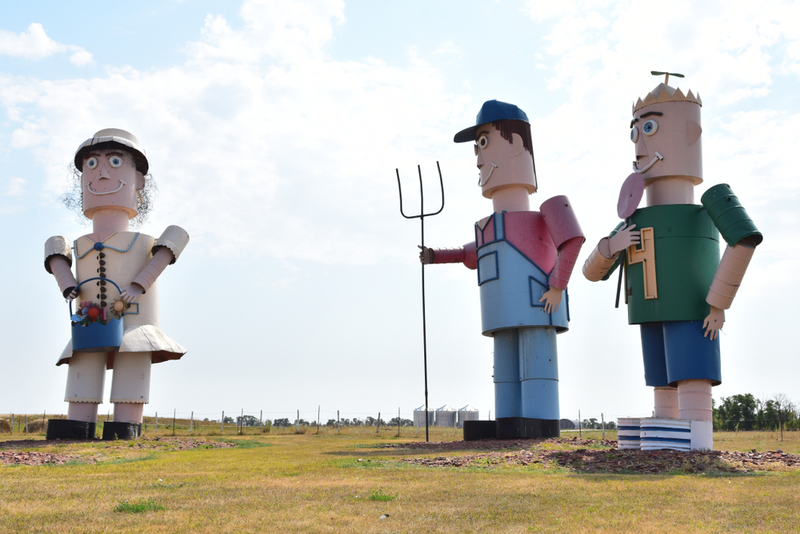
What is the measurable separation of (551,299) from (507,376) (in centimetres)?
196

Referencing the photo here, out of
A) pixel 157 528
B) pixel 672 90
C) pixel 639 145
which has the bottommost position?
pixel 157 528

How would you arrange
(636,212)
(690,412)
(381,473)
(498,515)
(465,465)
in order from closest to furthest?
(498,515) < (381,473) < (465,465) < (690,412) < (636,212)

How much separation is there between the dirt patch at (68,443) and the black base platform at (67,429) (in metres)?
0.48

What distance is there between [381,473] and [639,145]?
6872 millimetres

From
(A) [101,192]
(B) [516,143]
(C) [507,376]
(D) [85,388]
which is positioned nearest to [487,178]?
(B) [516,143]

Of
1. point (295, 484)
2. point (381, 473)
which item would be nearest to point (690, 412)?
point (381, 473)

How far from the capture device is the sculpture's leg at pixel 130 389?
15.8 m

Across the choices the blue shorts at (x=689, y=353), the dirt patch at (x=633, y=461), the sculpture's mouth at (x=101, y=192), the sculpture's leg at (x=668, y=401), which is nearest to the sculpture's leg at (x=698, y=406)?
the blue shorts at (x=689, y=353)

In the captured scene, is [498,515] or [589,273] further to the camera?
[589,273]

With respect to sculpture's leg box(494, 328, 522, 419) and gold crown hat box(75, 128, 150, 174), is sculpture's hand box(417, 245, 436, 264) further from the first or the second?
gold crown hat box(75, 128, 150, 174)

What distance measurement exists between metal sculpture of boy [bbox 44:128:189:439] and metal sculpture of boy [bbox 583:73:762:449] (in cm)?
951

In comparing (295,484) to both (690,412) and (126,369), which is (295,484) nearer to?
(690,412)

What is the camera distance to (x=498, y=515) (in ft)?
17.7

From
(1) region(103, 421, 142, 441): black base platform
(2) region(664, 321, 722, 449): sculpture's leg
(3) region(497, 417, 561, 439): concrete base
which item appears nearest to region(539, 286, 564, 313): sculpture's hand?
(3) region(497, 417, 561, 439): concrete base
